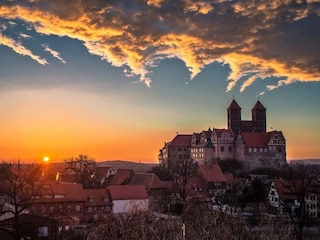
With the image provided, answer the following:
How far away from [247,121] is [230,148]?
13088 mm

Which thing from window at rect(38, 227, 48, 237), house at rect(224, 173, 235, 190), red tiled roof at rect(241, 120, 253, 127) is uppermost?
red tiled roof at rect(241, 120, 253, 127)

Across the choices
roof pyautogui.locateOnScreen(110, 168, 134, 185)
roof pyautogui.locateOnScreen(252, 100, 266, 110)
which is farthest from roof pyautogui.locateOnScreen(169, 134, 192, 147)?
roof pyautogui.locateOnScreen(110, 168, 134, 185)

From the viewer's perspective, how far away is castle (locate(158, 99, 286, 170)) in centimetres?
7288

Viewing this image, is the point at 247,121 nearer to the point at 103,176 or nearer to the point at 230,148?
the point at 230,148

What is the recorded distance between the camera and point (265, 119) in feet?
281

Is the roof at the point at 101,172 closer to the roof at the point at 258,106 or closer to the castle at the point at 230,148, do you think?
the castle at the point at 230,148

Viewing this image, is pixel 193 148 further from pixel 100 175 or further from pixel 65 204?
Answer: pixel 65 204

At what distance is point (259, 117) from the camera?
85375 millimetres

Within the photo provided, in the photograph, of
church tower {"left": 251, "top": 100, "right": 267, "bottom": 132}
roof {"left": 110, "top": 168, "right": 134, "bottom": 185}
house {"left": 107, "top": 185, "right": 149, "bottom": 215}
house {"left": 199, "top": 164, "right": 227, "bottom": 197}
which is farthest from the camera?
church tower {"left": 251, "top": 100, "right": 267, "bottom": 132}

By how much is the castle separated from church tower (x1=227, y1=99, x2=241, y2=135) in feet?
4.68

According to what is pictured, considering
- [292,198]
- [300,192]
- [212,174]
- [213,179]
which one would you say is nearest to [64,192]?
[300,192]

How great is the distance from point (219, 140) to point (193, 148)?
6239mm

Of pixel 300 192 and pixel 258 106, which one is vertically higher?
pixel 258 106

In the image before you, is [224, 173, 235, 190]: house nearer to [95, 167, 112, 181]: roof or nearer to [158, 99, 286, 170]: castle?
[158, 99, 286, 170]: castle
